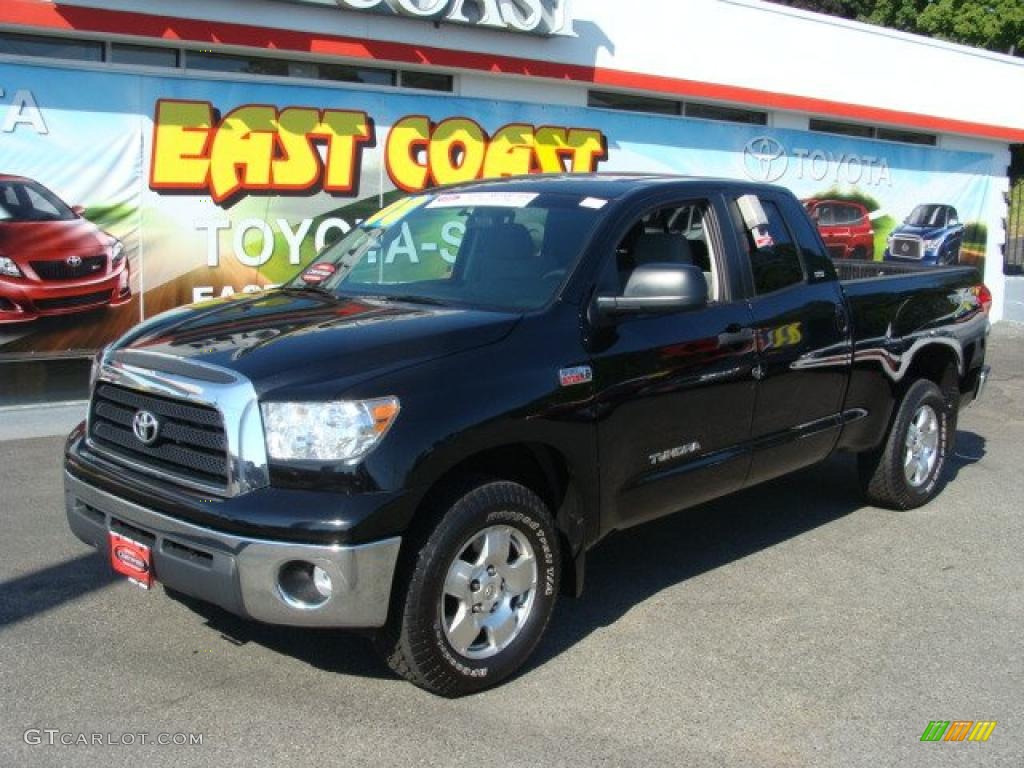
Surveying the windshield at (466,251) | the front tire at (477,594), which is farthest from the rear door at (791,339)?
the front tire at (477,594)

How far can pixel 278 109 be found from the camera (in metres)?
10.5

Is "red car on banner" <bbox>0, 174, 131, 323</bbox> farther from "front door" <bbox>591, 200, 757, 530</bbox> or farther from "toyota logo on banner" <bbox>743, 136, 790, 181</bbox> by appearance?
"toyota logo on banner" <bbox>743, 136, 790, 181</bbox>

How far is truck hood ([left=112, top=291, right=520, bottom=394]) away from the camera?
3.70m

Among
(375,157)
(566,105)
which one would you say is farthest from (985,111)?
(375,157)

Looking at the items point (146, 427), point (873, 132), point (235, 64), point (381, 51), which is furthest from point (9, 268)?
point (873, 132)

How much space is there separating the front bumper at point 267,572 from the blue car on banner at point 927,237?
1533 cm

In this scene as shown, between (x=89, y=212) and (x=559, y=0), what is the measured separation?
217 inches

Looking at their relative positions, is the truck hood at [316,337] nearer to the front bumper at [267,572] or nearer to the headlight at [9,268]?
the front bumper at [267,572]

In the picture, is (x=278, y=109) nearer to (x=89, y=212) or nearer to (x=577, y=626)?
(x=89, y=212)

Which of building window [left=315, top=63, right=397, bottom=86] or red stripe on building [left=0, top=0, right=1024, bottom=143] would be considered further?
building window [left=315, top=63, right=397, bottom=86]

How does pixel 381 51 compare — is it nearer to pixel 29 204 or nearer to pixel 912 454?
pixel 29 204

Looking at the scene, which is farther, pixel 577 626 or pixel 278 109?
pixel 278 109

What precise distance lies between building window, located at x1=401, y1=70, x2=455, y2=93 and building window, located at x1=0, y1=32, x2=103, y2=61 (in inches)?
128

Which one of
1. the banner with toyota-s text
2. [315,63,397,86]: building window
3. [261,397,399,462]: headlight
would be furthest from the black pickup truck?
[315,63,397,86]: building window
